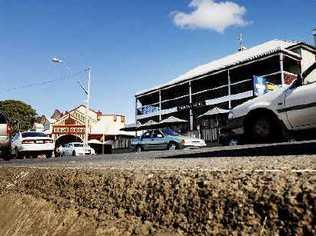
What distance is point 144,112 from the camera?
114 feet

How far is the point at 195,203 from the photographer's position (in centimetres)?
177

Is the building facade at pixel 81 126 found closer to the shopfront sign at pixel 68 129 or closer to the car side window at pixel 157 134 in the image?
the shopfront sign at pixel 68 129

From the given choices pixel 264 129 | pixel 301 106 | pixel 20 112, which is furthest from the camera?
pixel 20 112

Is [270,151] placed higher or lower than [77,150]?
lower

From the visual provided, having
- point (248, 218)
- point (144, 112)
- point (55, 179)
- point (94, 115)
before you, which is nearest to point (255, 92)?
point (144, 112)

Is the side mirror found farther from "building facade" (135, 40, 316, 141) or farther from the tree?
the tree

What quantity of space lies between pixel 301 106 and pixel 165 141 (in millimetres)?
13161

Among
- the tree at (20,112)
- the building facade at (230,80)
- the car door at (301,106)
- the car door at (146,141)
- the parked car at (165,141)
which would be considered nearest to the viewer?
the car door at (301,106)

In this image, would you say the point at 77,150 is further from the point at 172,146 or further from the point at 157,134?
the point at 172,146

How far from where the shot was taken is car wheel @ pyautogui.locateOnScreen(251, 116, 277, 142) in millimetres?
6715

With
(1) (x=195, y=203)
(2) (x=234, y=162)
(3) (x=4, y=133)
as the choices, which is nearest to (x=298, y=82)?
(2) (x=234, y=162)

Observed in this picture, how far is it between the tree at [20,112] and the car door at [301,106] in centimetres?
5856

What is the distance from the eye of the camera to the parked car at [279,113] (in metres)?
6.20

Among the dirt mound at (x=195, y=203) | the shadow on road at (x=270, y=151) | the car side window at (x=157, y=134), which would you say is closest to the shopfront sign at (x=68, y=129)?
the car side window at (x=157, y=134)
